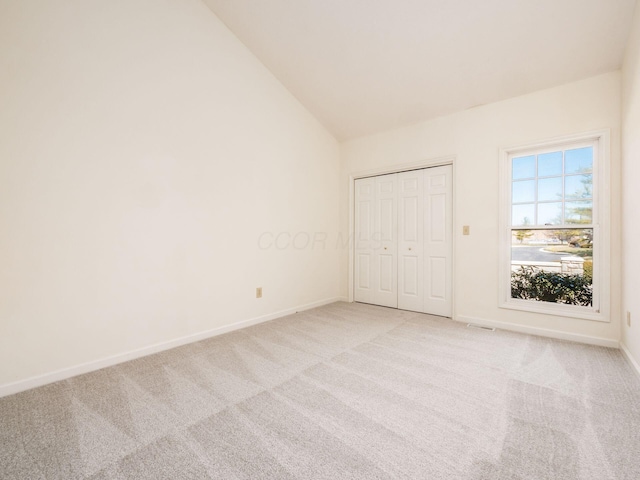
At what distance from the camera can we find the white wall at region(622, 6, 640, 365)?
223 cm

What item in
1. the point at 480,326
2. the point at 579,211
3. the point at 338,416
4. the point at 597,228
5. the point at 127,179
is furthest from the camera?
the point at 480,326

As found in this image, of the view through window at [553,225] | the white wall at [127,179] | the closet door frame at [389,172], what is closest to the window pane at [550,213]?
the view through window at [553,225]

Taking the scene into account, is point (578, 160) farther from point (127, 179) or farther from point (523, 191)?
point (127, 179)

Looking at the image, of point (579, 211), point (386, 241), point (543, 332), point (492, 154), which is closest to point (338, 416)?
point (543, 332)

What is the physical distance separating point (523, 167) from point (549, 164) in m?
0.23

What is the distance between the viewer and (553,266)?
10.5 feet

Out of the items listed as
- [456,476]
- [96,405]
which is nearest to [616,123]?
[456,476]

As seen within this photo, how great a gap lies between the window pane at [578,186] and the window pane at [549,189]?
57mm

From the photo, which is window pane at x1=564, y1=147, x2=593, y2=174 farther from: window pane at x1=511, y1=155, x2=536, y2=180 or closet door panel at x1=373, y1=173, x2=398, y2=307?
closet door panel at x1=373, y1=173, x2=398, y2=307

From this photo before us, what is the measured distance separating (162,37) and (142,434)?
3.26m

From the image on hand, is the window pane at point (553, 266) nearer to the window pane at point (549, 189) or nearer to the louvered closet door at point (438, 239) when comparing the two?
the window pane at point (549, 189)

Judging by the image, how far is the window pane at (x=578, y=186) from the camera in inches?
115

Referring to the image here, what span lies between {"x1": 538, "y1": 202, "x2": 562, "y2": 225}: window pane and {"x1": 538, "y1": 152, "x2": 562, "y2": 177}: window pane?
0.33m

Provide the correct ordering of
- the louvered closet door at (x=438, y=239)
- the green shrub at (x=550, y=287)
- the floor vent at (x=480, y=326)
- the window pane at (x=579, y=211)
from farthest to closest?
the louvered closet door at (x=438, y=239) < the floor vent at (x=480, y=326) < the green shrub at (x=550, y=287) < the window pane at (x=579, y=211)
